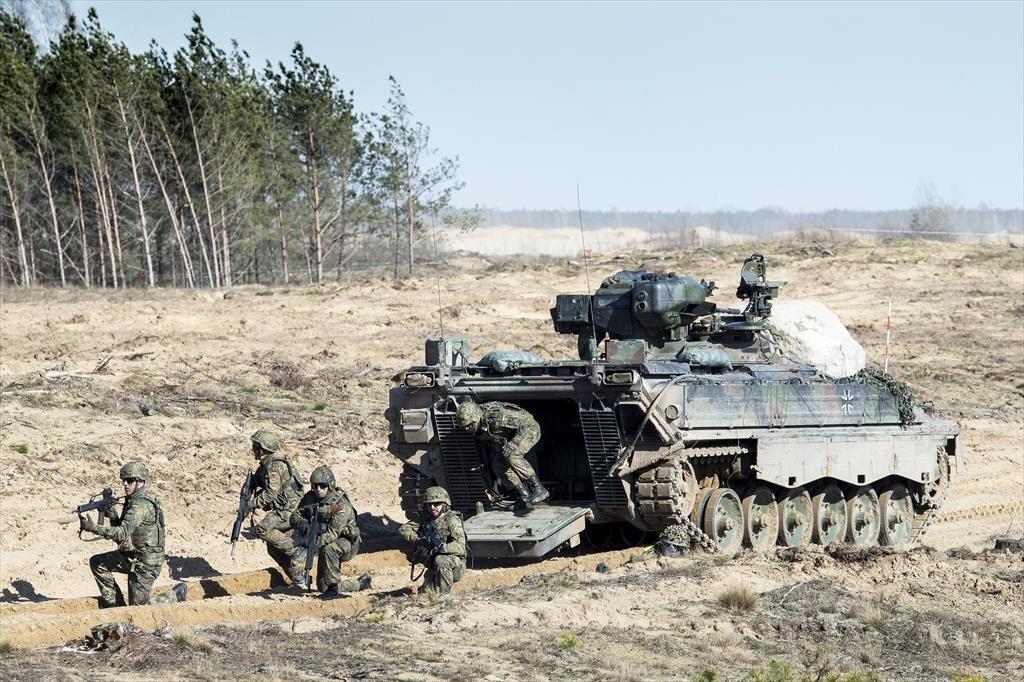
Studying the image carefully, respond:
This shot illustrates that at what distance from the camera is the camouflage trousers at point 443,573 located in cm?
1395

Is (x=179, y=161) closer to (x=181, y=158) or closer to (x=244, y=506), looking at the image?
(x=181, y=158)

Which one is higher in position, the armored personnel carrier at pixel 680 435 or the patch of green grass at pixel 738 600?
the armored personnel carrier at pixel 680 435

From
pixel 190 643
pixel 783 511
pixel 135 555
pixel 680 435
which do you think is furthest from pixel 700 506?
pixel 190 643

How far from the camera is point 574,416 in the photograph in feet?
56.9

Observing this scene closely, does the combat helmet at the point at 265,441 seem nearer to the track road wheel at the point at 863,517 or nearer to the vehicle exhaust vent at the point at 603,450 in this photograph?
the vehicle exhaust vent at the point at 603,450

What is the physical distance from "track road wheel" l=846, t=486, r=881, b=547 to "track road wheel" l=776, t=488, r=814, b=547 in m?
0.81

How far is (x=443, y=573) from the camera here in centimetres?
1393

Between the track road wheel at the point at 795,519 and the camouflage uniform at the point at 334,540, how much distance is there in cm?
550

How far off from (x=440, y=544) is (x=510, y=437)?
6.98ft

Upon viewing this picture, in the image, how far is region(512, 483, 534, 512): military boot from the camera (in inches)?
626

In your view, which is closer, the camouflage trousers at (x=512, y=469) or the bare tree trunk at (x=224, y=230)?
the camouflage trousers at (x=512, y=469)

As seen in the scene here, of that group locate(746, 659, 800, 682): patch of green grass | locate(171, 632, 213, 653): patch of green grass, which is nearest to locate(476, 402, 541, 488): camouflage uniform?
locate(746, 659, 800, 682): patch of green grass

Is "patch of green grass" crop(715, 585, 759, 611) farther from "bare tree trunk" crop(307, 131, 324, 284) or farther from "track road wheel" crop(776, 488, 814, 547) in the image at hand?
"bare tree trunk" crop(307, 131, 324, 284)

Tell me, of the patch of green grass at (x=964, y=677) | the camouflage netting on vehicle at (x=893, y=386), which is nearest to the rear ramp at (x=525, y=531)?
the patch of green grass at (x=964, y=677)
